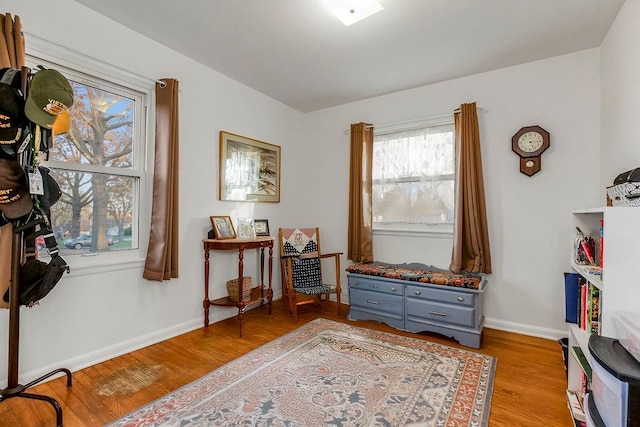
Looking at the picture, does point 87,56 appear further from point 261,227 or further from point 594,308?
point 594,308

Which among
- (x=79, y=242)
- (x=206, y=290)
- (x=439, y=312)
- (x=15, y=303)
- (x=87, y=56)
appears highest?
(x=87, y=56)

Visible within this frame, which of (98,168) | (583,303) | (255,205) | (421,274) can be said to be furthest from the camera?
(255,205)

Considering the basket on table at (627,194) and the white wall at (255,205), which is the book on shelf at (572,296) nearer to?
the basket on table at (627,194)

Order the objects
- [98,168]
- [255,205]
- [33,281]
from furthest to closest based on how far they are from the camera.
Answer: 1. [255,205]
2. [98,168]
3. [33,281]

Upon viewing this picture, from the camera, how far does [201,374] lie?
2.11 metres

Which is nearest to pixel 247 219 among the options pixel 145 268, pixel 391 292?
pixel 145 268

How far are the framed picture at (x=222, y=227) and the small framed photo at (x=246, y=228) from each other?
8 centimetres

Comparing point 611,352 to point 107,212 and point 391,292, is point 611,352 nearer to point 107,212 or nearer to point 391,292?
point 391,292

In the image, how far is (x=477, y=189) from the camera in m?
2.97

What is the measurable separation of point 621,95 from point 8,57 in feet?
12.4

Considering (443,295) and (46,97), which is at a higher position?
(46,97)

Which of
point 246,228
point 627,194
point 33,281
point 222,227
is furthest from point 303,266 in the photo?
point 627,194

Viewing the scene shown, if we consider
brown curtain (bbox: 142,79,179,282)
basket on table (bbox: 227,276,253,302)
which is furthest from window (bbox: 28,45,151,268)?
basket on table (bbox: 227,276,253,302)

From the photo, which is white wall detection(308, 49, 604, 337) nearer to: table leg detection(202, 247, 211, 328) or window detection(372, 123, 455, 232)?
window detection(372, 123, 455, 232)
